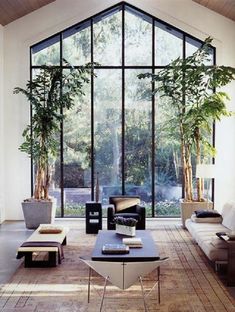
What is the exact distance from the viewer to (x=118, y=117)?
10.1 metres

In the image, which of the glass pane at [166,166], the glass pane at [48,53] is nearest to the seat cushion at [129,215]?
the glass pane at [166,166]

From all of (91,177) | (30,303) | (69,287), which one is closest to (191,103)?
(91,177)

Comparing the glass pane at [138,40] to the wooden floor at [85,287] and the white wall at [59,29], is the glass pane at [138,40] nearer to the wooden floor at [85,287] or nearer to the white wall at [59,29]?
the white wall at [59,29]

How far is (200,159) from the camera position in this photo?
30.3ft

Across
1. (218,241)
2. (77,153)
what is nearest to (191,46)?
(77,153)

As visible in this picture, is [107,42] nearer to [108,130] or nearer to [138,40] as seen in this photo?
[138,40]

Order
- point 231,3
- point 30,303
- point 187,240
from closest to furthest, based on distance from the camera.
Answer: point 30,303, point 187,240, point 231,3

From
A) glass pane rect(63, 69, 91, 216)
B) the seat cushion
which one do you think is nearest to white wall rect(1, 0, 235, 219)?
glass pane rect(63, 69, 91, 216)

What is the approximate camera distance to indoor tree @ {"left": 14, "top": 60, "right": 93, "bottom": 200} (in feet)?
29.8

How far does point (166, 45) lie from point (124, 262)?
6466 millimetres

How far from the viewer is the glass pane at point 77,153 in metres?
10.0

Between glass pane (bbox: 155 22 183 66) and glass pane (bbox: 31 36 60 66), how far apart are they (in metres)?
2.11

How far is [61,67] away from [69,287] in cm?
515

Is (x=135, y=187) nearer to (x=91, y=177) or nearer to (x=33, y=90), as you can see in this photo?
(x=91, y=177)
